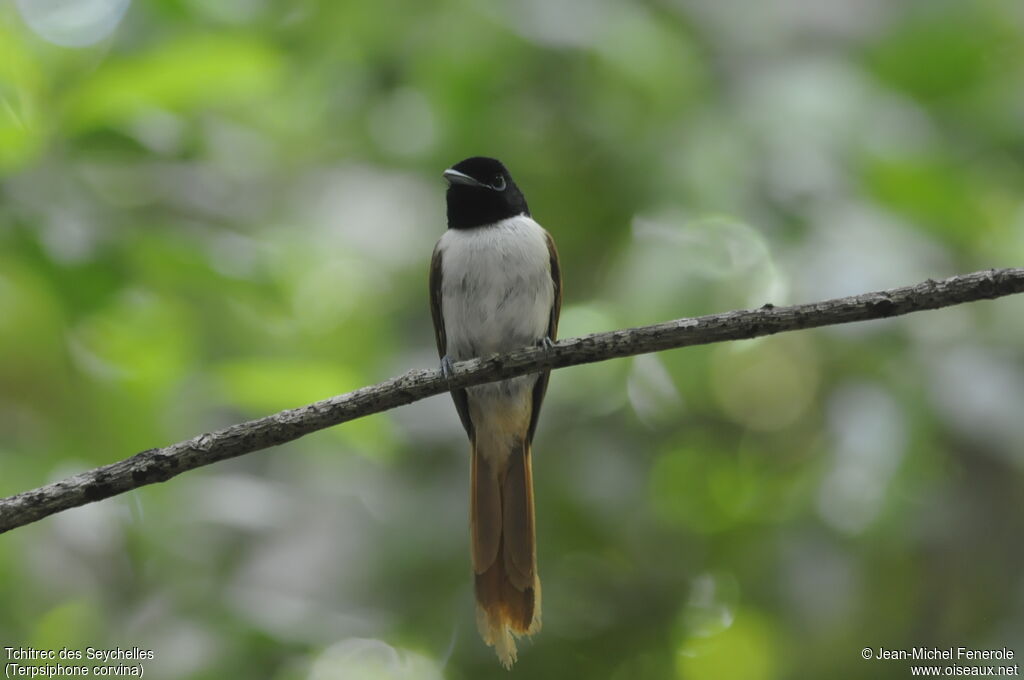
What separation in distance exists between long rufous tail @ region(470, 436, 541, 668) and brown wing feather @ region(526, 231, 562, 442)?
222 mm

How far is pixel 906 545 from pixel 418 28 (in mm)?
3469

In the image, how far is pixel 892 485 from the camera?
12.1 feet

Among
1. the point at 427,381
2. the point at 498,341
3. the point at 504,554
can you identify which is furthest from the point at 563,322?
the point at 427,381

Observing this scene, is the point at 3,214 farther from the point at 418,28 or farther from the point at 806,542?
the point at 806,542

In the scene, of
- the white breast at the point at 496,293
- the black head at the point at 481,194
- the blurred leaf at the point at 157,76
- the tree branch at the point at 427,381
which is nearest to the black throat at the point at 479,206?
the black head at the point at 481,194

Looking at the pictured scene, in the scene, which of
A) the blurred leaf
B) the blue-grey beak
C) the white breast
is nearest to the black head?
the blue-grey beak

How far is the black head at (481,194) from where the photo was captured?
182 inches

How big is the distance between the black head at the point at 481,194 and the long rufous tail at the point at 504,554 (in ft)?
3.74

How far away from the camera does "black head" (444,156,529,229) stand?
462 centimetres

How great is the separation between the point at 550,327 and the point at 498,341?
310 millimetres

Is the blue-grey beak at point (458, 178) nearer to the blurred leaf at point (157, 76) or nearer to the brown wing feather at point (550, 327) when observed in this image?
the brown wing feather at point (550, 327)

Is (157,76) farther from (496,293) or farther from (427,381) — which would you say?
(427,381)

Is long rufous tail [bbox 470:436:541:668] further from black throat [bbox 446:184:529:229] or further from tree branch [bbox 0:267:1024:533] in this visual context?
tree branch [bbox 0:267:1024:533]

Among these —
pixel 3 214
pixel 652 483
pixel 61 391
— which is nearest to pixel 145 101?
pixel 3 214
